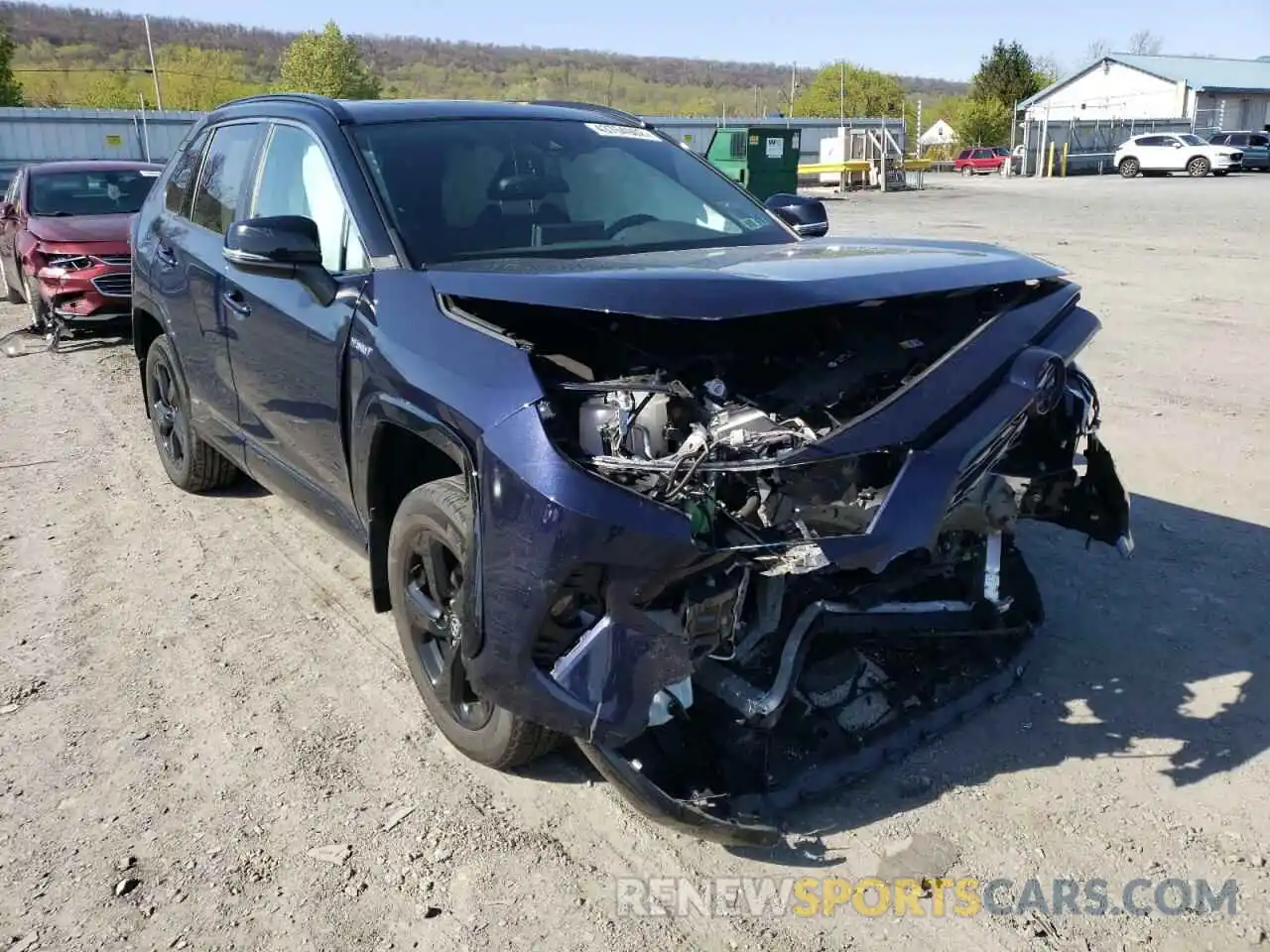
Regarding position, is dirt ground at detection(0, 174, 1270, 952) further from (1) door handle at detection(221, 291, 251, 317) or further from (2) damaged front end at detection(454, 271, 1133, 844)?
(1) door handle at detection(221, 291, 251, 317)

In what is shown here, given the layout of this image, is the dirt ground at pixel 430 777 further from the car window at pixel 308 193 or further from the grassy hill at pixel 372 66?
the grassy hill at pixel 372 66

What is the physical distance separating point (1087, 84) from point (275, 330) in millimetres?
73019

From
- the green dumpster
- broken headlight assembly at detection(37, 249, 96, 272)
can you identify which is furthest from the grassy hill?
broken headlight assembly at detection(37, 249, 96, 272)

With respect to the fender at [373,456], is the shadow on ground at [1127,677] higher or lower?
lower

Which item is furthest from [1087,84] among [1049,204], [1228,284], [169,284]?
[169,284]

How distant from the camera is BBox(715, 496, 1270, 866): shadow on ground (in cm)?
317

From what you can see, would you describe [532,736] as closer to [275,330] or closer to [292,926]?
[292,926]

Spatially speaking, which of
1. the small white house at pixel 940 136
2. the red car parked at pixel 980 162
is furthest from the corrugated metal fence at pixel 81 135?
the small white house at pixel 940 136

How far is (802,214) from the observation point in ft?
15.9

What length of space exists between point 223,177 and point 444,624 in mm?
2702

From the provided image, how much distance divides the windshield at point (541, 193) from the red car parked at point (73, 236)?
5885 mm

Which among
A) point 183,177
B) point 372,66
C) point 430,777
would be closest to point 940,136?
point 183,177

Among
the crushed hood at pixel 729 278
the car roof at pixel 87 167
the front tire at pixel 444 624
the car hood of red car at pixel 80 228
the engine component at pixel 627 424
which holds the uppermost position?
the car roof at pixel 87 167

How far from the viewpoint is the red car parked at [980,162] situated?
46.8 metres
